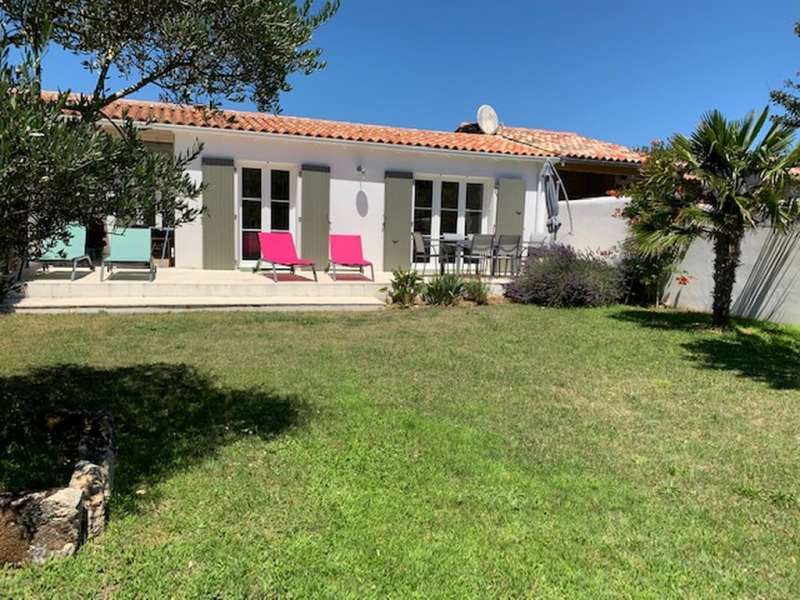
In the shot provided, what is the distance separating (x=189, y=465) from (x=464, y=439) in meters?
2.01

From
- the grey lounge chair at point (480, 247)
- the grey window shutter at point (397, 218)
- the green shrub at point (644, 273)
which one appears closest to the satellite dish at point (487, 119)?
the grey window shutter at point (397, 218)

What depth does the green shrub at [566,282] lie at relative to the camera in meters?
11.6

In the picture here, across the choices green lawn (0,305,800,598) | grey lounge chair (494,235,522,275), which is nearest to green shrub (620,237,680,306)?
grey lounge chair (494,235,522,275)

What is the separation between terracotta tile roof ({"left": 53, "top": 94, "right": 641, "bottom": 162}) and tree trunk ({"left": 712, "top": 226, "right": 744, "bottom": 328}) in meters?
7.15

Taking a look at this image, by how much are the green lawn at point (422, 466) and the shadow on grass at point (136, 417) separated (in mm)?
26

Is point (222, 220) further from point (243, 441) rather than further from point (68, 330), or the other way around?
point (243, 441)

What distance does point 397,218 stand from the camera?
49.2 ft

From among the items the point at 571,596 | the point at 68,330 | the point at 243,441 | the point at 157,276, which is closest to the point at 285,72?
the point at 243,441

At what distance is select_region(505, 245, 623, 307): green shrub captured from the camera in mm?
11609

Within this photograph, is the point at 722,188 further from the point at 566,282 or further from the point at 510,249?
the point at 510,249

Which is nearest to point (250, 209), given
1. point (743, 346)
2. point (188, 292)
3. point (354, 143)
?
point (354, 143)

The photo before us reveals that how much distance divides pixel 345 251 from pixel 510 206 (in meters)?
4.96

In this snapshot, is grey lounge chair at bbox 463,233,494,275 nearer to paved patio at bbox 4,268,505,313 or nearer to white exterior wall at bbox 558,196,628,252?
paved patio at bbox 4,268,505,313

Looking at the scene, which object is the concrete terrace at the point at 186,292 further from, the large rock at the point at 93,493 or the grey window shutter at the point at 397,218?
the large rock at the point at 93,493
